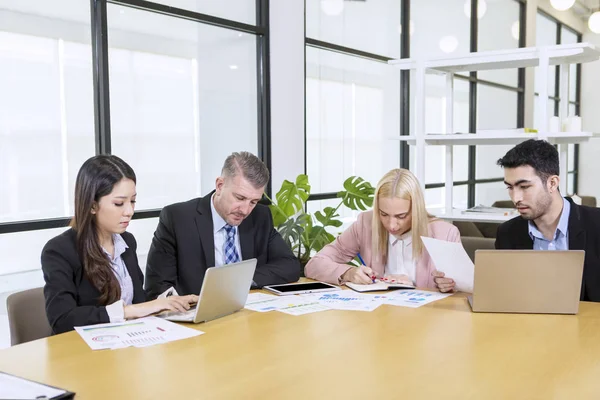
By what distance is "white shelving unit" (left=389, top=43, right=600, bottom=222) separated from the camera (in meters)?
3.83

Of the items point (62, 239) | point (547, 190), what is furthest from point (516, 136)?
point (62, 239)

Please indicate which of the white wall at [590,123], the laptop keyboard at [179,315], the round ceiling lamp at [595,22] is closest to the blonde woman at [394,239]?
the laptop keyboard at [179,315]

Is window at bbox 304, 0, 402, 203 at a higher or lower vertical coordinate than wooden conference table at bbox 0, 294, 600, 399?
higher

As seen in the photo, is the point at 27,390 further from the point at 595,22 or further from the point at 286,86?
the point at 595,22

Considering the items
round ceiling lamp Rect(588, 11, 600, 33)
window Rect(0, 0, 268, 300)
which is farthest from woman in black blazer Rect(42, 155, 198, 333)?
round ceiling lamp Rect(588, 11, 600, 33)

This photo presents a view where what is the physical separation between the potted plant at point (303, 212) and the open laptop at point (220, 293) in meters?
1.72

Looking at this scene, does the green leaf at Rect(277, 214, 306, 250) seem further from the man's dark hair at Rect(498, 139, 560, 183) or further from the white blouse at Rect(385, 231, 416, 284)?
the man's dark hair at Rect(498, 139, 560, 183)

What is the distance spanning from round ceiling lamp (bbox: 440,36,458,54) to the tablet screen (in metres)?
5.02

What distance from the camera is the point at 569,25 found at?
33.4 feet

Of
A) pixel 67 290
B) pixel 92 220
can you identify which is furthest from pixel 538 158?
pixel 67 290

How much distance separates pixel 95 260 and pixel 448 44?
19.2ft

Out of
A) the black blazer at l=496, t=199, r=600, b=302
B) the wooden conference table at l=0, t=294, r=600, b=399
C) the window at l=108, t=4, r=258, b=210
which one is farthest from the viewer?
the window at l=108, t=4, r=258, b=210

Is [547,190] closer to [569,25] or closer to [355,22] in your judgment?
[355,22]

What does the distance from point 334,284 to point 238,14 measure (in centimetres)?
264
